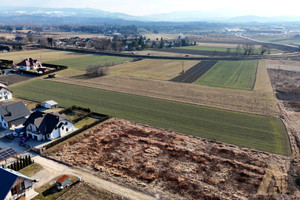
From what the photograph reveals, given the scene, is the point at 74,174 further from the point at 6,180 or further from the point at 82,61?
the point at 82,61

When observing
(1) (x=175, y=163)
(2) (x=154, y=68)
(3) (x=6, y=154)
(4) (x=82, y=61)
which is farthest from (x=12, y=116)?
(4) (x=82, y=61)

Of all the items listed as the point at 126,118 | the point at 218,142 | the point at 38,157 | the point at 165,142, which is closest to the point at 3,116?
the point at 38,157

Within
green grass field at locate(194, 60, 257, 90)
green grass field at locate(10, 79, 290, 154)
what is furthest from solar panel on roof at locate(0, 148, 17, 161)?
green grass field at locate(194, 60, 257, 90)

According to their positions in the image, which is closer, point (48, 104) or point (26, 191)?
point (26, 191)

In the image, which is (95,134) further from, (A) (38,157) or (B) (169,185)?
(B) (169,185)

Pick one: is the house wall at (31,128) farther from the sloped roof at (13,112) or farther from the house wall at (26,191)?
the house wall at (26,191)

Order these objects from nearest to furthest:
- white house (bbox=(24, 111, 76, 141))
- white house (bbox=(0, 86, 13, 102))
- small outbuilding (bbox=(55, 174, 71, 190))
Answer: small outbuilding (bbox=(55, 174, 71, 190))
white house (bbox=(24, 111, 76, 141))
white house (bbox=(0, 86, 13, 102))

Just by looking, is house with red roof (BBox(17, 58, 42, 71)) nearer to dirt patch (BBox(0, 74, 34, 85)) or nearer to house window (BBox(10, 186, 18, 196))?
dirt patch (BBox(0, 74, 34, 85))
